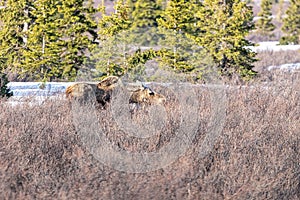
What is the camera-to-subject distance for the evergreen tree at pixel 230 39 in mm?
17125

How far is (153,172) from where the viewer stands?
6359mm

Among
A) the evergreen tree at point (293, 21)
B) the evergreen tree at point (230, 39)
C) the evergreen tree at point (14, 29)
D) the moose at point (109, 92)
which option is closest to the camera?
the moose at point (109, 92)

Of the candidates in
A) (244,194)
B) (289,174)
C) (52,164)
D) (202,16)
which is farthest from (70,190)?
(202,16)

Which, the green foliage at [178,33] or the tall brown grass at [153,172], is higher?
the tall brown grass at [153,172]

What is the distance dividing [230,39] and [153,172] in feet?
37.3

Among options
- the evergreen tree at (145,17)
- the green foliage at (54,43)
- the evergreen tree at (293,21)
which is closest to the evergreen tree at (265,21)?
the evergreen tree at (293,21)

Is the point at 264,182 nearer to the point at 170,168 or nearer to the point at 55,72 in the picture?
the point at 170,168

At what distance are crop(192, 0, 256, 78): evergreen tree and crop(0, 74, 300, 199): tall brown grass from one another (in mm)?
8427

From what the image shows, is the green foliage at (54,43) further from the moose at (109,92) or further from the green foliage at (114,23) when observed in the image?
the moose at (109,92)

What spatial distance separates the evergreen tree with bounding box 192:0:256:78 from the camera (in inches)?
674

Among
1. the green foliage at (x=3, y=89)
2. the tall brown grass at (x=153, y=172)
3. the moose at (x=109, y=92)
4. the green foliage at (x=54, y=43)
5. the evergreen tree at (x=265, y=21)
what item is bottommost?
the evergreen tree at (x=265, y=21)

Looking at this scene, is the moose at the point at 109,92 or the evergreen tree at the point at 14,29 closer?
the moose at the point at 109,92

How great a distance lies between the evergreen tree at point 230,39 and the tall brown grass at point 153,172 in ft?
27.6

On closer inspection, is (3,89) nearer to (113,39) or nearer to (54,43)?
(113,39)
